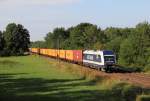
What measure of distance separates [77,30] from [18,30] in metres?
32.8

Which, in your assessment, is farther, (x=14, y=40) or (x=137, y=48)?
(x=14, y=40)

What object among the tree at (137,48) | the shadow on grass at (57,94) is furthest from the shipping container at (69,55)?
the shadow on grass at (57,94)

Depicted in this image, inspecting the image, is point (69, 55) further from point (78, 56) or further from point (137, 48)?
point (137, 48)

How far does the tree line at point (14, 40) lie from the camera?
531 feet

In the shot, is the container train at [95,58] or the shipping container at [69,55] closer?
the container train at [95,58]

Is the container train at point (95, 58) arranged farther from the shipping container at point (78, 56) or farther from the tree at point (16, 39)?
the tree at point (16, 39)

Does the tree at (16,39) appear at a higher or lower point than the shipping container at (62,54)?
higher

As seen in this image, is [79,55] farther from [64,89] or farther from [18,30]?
[18,30]

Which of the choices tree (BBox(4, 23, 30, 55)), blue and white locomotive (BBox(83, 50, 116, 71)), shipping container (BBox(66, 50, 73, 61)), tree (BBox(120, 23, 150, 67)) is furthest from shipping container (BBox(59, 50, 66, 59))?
tree (BBox(4, 23, 30, 55))

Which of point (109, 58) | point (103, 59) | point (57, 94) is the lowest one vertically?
point (57, 94)

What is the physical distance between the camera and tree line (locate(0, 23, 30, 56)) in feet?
531

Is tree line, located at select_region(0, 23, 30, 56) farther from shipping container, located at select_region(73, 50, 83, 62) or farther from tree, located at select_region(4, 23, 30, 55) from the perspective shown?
shipping container, located at select_region(73, 50, 83, 62)

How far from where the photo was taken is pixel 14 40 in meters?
170

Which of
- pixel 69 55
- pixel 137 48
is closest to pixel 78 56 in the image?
pixel 137 48
